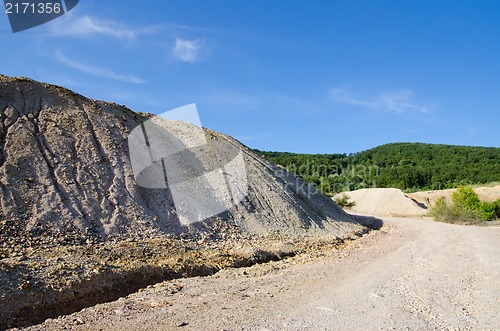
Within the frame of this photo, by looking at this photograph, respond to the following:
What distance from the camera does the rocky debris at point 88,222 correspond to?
7598 mm

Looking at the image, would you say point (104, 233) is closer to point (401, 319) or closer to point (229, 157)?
point (401, 319)

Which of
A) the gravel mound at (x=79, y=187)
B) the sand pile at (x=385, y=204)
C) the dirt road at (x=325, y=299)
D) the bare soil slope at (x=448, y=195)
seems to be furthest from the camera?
the bare soil slope at (x=448, y=195)

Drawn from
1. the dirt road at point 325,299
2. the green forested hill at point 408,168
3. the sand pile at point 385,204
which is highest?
the green forested hill at point 408,168

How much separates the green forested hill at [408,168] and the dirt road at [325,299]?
33818 mm

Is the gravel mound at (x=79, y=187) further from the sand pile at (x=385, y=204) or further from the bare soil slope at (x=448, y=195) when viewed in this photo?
the bare soil slope at (x=448, y=195)

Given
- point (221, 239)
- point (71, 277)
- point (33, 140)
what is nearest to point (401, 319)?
point (71, 277)

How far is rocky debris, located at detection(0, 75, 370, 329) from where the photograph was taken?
760 centimetres

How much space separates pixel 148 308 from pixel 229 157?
12.3 m

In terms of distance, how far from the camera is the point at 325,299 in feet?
24.2

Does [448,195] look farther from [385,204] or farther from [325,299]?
[325,299]

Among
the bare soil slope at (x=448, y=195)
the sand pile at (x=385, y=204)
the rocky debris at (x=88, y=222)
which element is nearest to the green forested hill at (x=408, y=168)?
the sand pile at (x=385, y=204)

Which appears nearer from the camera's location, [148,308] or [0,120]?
[148,308]

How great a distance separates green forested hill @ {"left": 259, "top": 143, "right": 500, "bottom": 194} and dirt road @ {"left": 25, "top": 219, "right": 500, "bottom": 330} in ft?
111

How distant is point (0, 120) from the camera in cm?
1220
